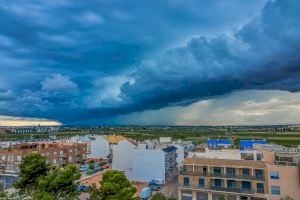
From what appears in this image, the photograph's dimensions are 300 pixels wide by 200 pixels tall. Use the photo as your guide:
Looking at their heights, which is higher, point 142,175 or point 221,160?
point 221,160

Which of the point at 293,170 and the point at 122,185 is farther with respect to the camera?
the point at 293,170

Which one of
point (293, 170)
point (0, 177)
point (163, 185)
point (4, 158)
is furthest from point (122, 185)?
point (4, 158)

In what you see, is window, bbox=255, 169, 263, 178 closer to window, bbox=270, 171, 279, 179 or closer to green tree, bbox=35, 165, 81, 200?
window, bbox=270, 171, 279, 179

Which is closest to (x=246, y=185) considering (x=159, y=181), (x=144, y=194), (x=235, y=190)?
(x=235, y=190)

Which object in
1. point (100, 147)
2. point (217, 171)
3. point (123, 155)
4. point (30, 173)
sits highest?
point (30, 173)

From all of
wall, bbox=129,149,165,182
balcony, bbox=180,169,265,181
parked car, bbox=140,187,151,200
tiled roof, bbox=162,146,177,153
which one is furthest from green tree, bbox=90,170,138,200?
tiled roof, bbox=162,146,177,153

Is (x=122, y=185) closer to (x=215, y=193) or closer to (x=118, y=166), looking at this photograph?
(x=215, y=193)

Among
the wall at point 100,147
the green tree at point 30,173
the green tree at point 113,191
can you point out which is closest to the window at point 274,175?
the green tree at point 113,191

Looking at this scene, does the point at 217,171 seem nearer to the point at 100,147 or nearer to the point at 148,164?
the point at 148,164
